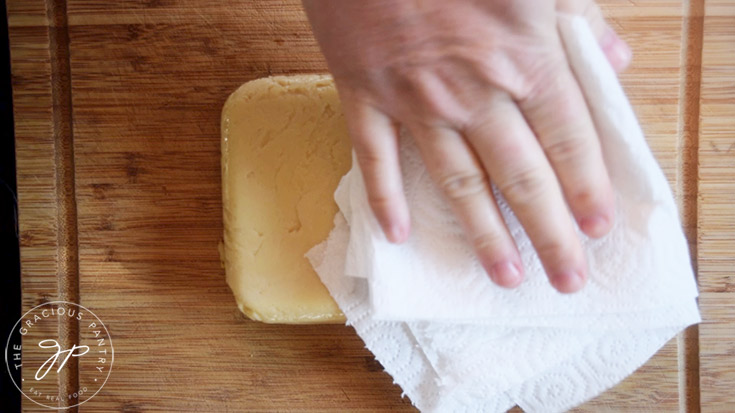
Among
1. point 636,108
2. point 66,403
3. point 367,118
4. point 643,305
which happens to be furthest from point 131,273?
point 636,108

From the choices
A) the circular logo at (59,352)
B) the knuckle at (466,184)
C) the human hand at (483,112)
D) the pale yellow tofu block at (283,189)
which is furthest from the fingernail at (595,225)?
the circular logo at (59,352)

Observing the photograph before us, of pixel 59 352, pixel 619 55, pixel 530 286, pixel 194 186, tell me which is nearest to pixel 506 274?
pixel 530 286

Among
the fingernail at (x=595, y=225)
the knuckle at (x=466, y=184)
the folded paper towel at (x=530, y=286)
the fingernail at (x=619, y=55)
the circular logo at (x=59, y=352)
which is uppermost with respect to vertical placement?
the fingernail at (x=619, y=55)

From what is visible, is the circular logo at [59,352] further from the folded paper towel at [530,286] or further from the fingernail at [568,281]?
the fingernail at [568,281]

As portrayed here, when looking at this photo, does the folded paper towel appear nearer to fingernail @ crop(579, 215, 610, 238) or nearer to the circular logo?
fingernail @ crop(579, 215, 610, 238)

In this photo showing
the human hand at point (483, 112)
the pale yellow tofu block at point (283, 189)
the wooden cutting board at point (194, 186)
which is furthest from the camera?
the wooden cutting board at point (194, 186)

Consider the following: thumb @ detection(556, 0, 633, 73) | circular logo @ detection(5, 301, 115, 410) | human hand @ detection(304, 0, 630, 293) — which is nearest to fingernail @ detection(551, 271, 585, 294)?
human hand @ detection(304, 0, 630, 293)
